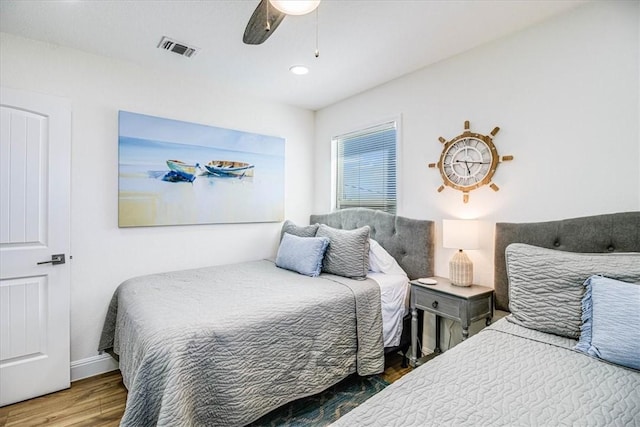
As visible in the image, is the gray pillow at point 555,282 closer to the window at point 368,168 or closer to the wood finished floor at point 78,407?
the wood finished floor at point 78,407

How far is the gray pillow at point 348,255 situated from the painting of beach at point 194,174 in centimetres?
110

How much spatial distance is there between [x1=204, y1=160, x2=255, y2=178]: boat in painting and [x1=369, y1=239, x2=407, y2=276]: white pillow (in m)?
1.53

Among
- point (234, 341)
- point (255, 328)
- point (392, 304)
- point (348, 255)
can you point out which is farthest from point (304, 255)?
point (234, 341)

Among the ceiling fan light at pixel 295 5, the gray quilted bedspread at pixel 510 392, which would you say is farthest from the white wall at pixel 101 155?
the gray quilted bedspread at pixel 510 392

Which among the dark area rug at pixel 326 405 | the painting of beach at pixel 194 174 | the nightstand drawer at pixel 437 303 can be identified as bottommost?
the dark area rug at pixel 326 405

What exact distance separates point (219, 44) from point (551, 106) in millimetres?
2369

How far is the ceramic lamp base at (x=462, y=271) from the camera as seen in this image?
2.28m

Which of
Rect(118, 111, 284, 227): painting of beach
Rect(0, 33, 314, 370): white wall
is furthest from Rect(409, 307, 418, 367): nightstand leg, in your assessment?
Rect(0, 33, 314, 370): white wall

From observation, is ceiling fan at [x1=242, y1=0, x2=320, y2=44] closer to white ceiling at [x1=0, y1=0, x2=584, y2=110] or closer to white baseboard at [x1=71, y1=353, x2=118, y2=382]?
white ceiling at [x1=0, y1=0, x2=584, y2=110]

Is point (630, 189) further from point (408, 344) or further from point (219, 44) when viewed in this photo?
point (219, 44)

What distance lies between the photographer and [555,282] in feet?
5.19

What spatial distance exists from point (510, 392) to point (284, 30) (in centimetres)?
236

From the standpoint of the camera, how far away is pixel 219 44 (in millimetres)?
2344

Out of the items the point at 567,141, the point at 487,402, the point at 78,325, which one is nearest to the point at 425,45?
the point at 567,141
